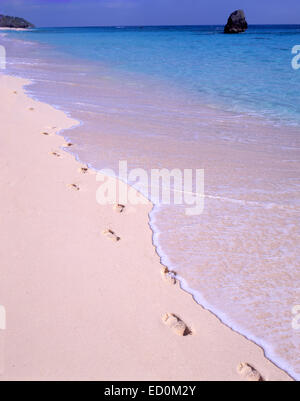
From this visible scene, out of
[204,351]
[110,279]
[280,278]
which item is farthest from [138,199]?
[204,351]

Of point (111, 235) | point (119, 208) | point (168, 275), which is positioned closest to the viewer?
point (168, 275)

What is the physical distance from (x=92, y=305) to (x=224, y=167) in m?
2.44

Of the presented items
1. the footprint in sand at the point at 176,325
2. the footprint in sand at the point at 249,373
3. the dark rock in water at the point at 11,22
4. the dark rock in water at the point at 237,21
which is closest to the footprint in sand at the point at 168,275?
the footprint in sand at the point at 176,325

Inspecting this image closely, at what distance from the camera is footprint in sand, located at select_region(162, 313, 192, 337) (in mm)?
1807

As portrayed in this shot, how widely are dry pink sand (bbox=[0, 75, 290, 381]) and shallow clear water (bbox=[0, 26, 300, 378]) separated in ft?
0.49

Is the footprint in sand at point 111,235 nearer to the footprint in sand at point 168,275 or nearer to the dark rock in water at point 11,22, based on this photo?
the footprint in sand at point 168,275

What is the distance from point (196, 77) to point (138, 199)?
884cm

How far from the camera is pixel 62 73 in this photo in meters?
10.9

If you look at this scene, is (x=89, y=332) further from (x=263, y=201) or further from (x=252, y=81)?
(x=252, y=81)

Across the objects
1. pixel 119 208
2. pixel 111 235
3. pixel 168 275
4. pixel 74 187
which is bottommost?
pixel 168 275

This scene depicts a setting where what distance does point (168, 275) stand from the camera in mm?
2207

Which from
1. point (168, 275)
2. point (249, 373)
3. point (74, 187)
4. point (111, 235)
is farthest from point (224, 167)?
point (249, 373)

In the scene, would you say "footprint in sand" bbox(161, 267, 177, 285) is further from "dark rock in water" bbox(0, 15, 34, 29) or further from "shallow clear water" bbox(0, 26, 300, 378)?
"dark rock in water" bbox(0, 15, 34, 29)

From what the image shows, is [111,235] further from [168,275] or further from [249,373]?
[249,373]
